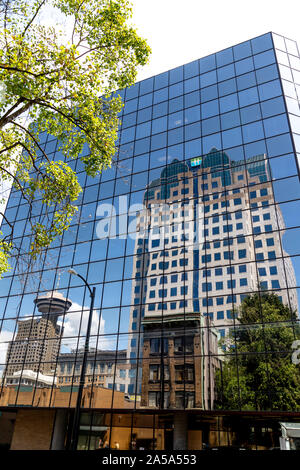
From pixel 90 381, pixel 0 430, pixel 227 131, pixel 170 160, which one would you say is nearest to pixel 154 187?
pixel 170 160

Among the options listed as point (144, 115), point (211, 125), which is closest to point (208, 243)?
point (211, 125)

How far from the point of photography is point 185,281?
2364 centimetres

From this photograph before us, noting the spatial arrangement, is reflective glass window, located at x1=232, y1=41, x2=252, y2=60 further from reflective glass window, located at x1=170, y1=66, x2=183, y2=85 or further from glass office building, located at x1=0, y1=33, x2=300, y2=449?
reflective glass window, located at x1=170, y1=66, x2=183, y2=85

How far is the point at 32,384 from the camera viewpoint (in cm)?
2517

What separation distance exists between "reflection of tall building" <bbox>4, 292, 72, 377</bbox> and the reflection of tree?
1325cm

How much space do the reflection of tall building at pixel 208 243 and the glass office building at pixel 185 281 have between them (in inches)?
3.5

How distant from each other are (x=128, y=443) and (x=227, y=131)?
23.5 meters

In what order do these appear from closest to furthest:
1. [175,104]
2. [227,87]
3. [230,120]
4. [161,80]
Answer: [230,120] < [227,87] < [175,104] < [161,80]

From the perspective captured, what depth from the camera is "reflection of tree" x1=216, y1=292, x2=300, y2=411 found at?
18330mm

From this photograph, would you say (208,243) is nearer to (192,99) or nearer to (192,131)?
(192,131)

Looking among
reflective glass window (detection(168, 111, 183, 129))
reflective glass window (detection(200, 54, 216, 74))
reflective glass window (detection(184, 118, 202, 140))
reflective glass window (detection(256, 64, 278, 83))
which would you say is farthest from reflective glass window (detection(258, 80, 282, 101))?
reflective glass window (detection(168, 111, 183, 129))

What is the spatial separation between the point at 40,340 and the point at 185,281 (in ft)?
42.6

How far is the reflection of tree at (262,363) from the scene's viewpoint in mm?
18330

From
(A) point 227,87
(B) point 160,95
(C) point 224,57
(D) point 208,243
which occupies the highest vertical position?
(C) point 224,57
